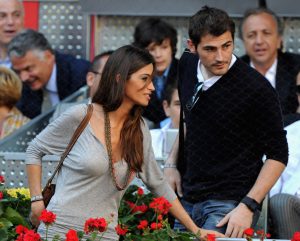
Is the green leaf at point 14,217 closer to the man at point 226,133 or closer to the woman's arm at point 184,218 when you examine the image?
the woman's arm at point 184,218

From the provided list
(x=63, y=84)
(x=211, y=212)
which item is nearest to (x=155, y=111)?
(x=63, y=84)

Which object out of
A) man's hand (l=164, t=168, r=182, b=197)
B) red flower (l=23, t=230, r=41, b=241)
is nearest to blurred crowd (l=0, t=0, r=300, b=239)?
man's hand (l=164, t=168, r=182, b=197)

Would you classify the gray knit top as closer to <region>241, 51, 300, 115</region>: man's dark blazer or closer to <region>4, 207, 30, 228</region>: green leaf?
<region>4, 207, 30, 228</region>: green leaf

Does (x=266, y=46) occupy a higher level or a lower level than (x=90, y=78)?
higher

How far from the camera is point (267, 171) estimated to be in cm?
459

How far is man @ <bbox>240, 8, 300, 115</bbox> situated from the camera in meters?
7.05

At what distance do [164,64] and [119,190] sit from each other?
322 centimetres

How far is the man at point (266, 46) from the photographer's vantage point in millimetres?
7055

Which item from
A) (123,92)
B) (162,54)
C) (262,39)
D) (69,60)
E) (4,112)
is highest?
(123,92)

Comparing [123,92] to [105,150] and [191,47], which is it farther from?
[191,47]

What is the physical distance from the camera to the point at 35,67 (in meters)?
7.82

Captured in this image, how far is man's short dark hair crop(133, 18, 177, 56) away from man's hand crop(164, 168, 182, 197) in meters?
2.48

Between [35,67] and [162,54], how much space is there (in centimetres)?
117

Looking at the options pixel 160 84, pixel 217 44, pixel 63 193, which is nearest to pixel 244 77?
pixel 217 44
